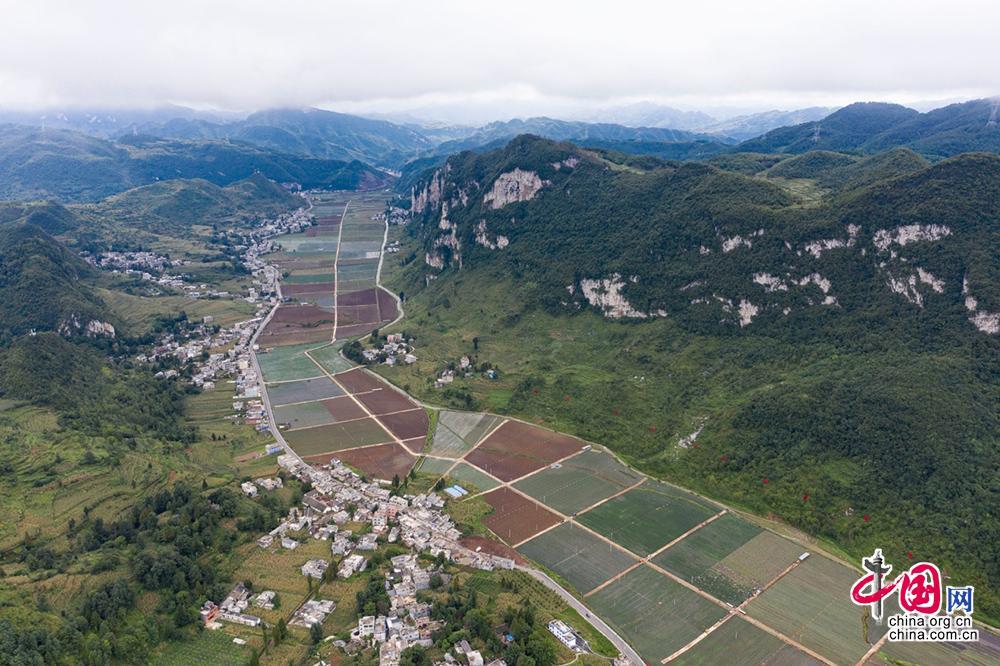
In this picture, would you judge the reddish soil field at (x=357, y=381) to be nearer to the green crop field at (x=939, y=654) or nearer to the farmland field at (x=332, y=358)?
the farmland field at (x=332, y=358)

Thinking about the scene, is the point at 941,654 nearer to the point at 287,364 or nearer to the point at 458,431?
the point at 458,431

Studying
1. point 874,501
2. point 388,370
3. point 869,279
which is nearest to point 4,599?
point 388,370

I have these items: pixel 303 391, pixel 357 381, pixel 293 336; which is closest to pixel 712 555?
pixel 357 381

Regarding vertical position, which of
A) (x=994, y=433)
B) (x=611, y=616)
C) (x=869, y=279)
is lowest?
(x=611, y=616)

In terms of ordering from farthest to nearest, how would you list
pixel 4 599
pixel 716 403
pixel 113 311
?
pixel 113 311 < pixel 716 403 < pixel 4 599

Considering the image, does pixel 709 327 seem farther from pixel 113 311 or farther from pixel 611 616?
pixel 113 311

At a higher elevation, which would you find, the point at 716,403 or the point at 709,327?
the point at 709,327

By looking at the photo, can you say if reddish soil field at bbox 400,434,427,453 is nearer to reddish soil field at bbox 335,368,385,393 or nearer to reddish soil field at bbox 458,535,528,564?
reddish soil field at bbox 335,368,385,393

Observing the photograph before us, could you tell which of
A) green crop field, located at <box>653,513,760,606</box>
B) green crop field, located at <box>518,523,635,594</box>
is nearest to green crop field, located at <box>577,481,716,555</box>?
green crop field, located at <box>653,513,760,606</box>
